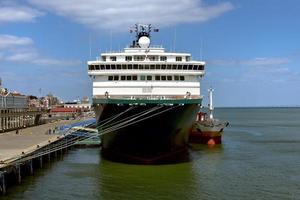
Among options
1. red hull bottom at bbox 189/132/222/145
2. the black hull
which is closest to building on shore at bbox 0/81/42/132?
the black hull

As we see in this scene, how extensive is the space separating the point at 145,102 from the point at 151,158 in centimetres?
433

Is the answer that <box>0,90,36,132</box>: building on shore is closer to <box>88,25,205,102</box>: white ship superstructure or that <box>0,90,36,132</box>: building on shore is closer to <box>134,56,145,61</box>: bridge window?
<box>88,25,205,102</box>: white ship superstructure

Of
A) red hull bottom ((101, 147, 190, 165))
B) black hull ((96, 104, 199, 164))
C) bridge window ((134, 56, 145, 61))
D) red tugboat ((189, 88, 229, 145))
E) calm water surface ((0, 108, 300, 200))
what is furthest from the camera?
red tugboat ((189, 88, 229, 145))

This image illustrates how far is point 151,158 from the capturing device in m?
33.6

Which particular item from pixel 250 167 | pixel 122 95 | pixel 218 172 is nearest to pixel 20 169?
pixel 122 95

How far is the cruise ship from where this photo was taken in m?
32.7

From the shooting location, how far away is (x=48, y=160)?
39594mm

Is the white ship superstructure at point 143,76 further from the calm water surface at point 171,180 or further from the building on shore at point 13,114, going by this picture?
the building on shore at point 13,114

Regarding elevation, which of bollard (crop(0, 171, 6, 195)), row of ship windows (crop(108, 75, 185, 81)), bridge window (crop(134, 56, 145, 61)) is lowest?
bollard (crop(0, 171, 6, 195))

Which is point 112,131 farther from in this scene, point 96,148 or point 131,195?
point 96,148

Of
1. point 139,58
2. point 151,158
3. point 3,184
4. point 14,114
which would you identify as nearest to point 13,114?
point 14,114

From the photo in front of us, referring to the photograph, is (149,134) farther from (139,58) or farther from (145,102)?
(139,58)

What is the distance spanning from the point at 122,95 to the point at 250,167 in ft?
39.5

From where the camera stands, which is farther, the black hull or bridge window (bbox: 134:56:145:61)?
bridge window (bbox: 134:56:145:61)
